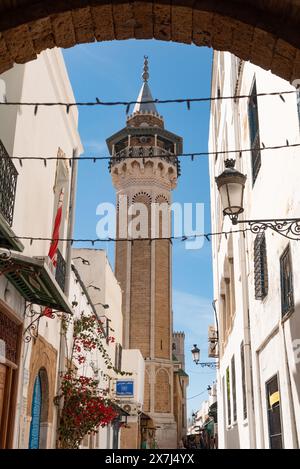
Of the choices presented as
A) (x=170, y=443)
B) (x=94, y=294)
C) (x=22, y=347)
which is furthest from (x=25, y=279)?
(x=170, y=443)

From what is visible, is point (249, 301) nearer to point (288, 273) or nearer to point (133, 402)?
point (288, 273)

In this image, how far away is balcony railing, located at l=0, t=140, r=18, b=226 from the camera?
699 centimetres

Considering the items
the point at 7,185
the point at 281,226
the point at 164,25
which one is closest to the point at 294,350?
the point at 281,226

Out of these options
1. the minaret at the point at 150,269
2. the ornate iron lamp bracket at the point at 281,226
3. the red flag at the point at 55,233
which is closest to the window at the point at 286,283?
the ornate iron lamp bracket at the point at 281,226

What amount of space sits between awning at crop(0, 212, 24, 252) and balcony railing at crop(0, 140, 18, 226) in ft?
1.85

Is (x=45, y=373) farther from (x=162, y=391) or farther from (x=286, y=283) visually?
(x=162, y=391)

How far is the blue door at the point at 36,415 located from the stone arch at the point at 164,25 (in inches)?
251

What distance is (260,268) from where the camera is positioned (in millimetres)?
8773

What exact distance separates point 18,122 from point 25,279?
2.25m

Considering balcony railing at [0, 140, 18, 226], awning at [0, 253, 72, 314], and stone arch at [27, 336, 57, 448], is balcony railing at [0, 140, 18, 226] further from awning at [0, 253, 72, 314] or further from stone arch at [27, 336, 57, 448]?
stone arch at [27, 336, 57, 448]

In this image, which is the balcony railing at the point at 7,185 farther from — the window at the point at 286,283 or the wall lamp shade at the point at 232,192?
the window at the point at 286,283

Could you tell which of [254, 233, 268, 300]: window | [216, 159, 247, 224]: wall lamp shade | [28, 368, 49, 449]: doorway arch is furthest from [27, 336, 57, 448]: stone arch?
[216, 159, 247, 224]: wall lamp shade

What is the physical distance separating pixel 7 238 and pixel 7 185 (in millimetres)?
1292
